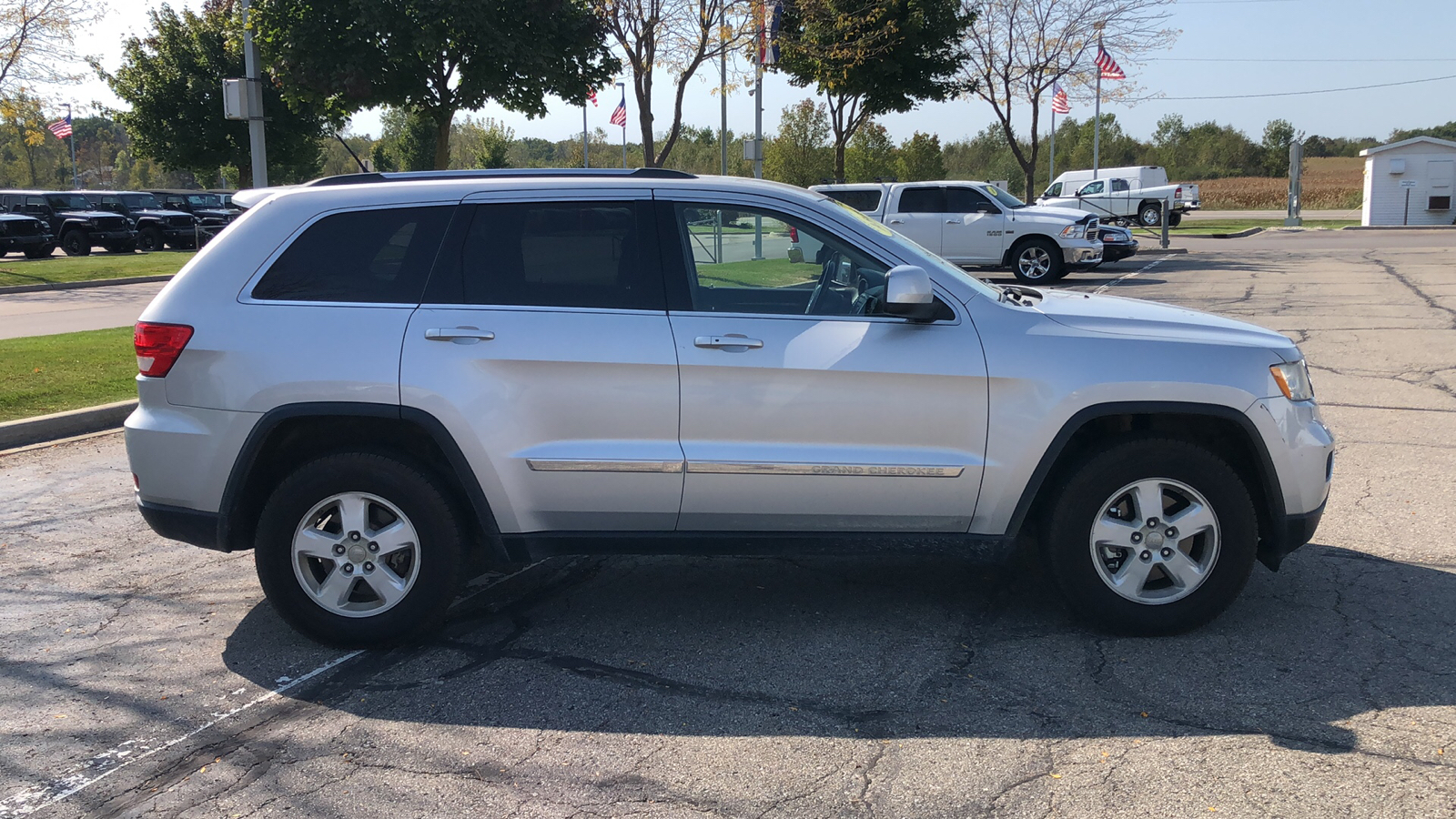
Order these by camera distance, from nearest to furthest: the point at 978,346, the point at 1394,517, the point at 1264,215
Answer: the point at 978,346, the point at 1394,517, the point at 1264,215

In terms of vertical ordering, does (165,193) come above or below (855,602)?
above

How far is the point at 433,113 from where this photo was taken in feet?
72.4

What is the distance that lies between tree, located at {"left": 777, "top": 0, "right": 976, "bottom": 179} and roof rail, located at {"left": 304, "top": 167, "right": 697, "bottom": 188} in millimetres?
19863

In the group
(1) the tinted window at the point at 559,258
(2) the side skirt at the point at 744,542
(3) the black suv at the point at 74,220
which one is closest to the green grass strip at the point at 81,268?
(3) the black suv at the point at 74,220

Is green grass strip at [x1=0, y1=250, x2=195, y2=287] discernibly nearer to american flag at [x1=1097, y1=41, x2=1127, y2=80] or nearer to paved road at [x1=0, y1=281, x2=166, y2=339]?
paved road at [x1=0, y1=281, x2=166, y2=339]

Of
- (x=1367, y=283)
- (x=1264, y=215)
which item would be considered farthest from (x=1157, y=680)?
(x=1264, y=215)

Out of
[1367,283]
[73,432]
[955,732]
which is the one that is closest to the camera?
[955,732]

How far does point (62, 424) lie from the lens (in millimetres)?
8898

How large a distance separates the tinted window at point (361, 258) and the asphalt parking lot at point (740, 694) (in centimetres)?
144

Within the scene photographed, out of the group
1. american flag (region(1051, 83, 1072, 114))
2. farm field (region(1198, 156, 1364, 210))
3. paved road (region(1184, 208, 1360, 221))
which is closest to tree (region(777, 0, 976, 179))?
american flag (region(1051, 83, 1072, 114))

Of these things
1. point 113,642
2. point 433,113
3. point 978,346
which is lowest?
point 113,642

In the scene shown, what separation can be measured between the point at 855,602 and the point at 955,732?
4.25 ft

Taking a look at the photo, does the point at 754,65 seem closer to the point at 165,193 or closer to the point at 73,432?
the point at 73,432

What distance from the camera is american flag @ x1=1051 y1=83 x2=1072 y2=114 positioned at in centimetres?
3534
